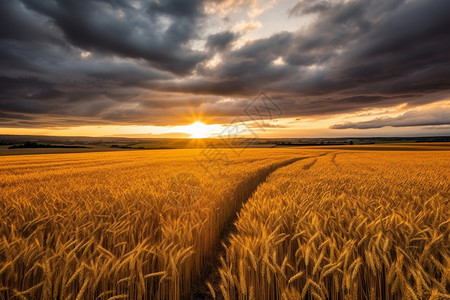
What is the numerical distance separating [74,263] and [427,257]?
3.07m

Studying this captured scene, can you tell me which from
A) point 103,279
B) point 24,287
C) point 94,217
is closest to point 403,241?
point 103,279

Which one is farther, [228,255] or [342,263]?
[228,255]

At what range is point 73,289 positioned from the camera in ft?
5.12

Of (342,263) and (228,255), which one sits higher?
(342,263)

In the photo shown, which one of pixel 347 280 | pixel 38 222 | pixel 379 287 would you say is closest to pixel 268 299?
pixel 347 280

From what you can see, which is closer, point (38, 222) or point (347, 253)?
point (347, 253)

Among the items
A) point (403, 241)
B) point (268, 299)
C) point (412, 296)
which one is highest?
point (412, 296)

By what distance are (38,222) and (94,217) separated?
0.63m

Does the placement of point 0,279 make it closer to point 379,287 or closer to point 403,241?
point 379,287

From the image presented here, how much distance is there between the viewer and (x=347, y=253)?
5.50 ft

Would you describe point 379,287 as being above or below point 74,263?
below

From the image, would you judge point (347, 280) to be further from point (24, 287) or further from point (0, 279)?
point (0, 279)

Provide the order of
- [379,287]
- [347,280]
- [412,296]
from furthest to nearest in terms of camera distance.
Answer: [379,287] → [347,280] → [412,296]

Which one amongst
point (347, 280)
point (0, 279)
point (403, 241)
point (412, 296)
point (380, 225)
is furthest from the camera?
point (380, 225)
